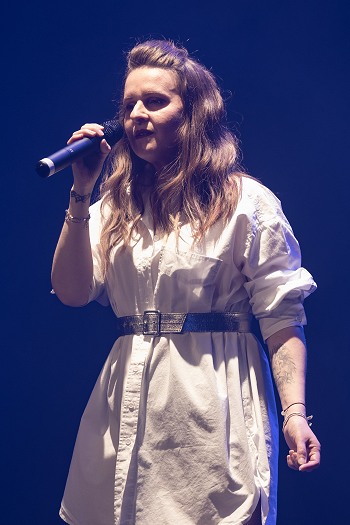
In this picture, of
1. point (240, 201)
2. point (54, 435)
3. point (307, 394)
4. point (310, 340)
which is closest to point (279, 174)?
point (310, 340)

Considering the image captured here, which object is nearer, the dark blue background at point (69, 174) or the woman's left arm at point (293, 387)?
the woman's left arm at point (293, 387)

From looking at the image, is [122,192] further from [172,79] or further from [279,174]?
[279,174]

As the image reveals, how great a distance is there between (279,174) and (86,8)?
0.77m

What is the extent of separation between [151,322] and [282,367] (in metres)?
0.25

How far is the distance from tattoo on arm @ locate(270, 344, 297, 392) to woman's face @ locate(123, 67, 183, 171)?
0.46m

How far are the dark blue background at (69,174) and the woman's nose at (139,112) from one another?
732 millimetres

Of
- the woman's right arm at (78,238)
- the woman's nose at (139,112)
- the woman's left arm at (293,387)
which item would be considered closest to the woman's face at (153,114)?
the woman's nose at (139,112)

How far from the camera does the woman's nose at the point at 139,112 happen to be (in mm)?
1633

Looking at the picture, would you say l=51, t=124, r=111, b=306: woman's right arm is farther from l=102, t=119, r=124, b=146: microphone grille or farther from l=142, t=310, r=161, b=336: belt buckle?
l=142, t=310, r=161, b=336: belt buckle

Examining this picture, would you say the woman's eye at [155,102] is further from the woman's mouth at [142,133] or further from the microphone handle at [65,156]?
the microphone handle at [65,156]

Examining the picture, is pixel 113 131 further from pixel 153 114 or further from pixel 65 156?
pixel 65 156

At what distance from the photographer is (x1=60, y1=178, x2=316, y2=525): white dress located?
1411 mm

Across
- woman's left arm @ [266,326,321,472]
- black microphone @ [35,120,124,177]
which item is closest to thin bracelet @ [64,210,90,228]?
black microphone @ [35,120,124,177]

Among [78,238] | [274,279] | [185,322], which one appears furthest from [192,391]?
[78,238]
